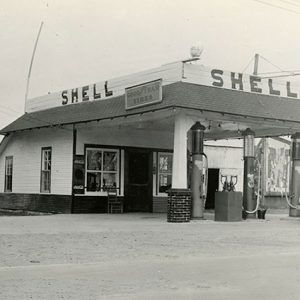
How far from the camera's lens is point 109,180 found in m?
24.3

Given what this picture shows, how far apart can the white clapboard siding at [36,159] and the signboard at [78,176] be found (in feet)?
0.79

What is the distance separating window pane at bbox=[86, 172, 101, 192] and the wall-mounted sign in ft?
15.5

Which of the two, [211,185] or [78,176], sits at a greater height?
[78,176]

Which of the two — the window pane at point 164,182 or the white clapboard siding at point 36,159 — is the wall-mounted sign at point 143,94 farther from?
the window pane at point 164,182

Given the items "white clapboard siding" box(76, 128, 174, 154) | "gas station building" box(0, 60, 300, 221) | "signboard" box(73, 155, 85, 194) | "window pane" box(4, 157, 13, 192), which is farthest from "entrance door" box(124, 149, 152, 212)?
"window pane" box(4, 157, 13, 192)

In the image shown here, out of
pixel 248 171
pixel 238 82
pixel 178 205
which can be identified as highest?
pixel 238 82

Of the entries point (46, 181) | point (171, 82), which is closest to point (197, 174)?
point (171, 82)

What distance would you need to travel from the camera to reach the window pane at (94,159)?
23.9 meters

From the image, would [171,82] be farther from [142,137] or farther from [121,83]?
[142,137]

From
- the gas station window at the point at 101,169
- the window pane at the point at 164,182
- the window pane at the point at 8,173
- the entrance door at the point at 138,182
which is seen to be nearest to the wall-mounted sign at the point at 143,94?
the gas station window at the point at 101,169

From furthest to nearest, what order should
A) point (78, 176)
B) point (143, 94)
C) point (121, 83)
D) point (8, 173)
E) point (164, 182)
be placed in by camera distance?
point (8, 173) < point (164, 182) < point (78, 176) < point (121, 83) < point (143, 94)

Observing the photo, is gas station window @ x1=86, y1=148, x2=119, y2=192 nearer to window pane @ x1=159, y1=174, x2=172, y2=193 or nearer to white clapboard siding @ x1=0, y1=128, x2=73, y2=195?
white clapboard siding @ x1=0, y1=128, x2=73, y2=195

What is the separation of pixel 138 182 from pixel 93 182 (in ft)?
7.02

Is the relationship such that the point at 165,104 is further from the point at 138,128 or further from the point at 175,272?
the point at 175,272
